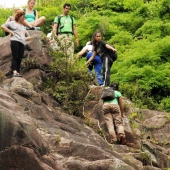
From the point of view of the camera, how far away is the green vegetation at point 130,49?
1500 cm

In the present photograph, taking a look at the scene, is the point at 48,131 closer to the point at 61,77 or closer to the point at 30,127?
the point at 30,127

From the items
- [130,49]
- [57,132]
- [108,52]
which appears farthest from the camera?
[130,49]

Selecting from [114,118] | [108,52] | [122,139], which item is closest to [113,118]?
[114,118]

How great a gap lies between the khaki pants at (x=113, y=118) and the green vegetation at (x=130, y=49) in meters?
1.22

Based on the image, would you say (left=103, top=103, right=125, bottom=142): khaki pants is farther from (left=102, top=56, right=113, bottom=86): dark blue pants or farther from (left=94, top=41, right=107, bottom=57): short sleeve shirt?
(left=94, top=41, right=107, bottom=57): short sleeve shirt

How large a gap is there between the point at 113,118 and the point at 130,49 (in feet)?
31.2

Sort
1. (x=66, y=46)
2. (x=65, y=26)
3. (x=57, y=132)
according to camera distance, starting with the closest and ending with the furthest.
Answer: (x=57, y=132)
(x=66, y=46)
(x=65, y=26)

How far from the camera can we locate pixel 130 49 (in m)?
22.5

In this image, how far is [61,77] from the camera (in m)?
15.3

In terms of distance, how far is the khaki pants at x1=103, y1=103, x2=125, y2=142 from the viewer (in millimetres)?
13156

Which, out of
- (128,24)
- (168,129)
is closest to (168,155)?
(168,129)

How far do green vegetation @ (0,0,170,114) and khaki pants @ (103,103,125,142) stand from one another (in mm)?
1223

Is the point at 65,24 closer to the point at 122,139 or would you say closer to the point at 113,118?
the point at 113,118

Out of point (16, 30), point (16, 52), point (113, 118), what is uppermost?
point (16, 30)
